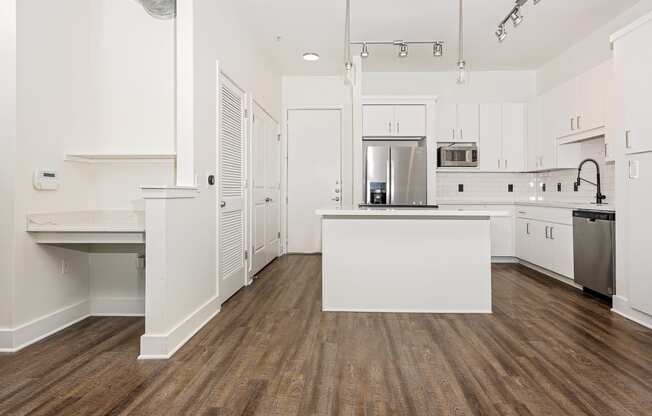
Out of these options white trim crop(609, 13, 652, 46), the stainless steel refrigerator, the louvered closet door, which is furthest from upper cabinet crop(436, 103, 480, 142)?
the louvered closet door

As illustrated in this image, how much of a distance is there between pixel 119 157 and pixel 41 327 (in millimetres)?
1275

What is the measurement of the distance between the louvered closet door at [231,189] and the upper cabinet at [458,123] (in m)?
2.95

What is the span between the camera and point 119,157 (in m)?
2.93

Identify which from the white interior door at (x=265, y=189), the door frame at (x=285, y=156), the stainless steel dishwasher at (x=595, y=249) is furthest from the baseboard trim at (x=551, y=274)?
the white interior door at (x=265, y=189)

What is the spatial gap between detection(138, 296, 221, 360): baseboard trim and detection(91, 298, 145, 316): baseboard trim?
2.03 ft

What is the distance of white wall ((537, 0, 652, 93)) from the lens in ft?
12.6

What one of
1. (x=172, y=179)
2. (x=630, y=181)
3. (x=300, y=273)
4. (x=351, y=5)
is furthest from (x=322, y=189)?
(x=630, y=181)

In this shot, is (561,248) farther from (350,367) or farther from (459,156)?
(350,367)

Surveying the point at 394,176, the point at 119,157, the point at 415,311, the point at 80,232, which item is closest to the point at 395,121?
the point at 394,176

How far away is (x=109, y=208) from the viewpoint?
3.04 metres

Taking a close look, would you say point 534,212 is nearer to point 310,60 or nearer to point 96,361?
point 310,60

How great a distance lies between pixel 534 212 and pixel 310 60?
354cm

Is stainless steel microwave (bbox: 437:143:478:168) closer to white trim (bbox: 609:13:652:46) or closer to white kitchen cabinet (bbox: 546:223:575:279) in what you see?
white kitchen cabinet (bbox: 546:223:575:279)

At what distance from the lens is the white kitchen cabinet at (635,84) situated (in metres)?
2.81
